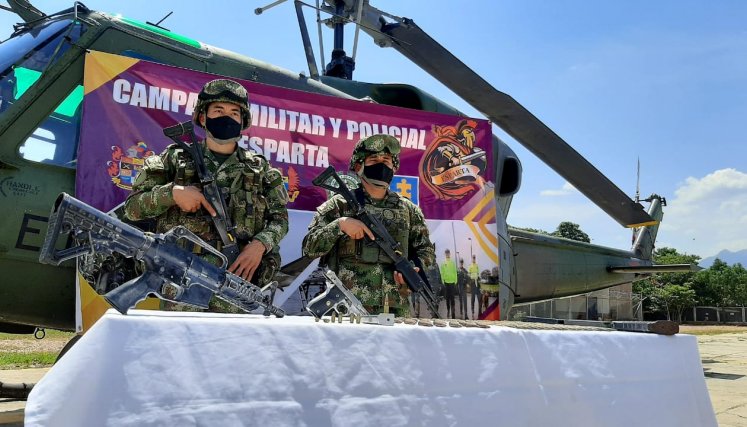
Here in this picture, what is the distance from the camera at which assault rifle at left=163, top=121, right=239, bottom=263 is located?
2.44m

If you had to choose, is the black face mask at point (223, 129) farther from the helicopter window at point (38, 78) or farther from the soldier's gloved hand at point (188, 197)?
the helicopter window at point (38, 78)

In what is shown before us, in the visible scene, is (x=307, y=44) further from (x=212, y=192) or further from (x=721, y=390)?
(x=721, y=390)

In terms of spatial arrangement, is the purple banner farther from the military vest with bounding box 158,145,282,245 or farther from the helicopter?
the military vest with bounding box 158,145,282,245

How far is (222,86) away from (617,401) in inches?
82.1

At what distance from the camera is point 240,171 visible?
263cm

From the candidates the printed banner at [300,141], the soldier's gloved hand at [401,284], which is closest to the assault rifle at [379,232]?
the soldier's gloved hand at [401,284]

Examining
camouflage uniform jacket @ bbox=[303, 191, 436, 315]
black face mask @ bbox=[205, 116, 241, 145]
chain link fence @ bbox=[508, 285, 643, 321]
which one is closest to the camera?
black face mask @ bbox=[205, 116, 241, 145]

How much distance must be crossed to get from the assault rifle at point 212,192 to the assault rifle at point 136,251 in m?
0.67

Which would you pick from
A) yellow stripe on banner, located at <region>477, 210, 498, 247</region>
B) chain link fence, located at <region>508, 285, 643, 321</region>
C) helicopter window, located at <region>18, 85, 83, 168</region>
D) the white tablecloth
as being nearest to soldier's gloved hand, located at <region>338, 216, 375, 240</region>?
the white tablecloth

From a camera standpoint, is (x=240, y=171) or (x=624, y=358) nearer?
(x=624, y=358)

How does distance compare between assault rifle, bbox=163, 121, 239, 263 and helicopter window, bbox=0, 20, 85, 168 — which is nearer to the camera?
assault rifle, bbox=163, 121, 239, 263

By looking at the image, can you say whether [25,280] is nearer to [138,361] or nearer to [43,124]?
[43,124]

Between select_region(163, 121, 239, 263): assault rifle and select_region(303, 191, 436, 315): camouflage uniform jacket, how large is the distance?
61cm

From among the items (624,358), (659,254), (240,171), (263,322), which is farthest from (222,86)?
(659,254)
